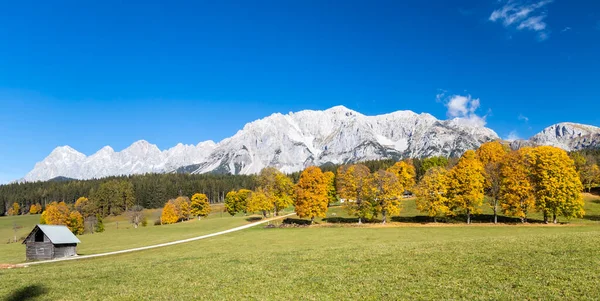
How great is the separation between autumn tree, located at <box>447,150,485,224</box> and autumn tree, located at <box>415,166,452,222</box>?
1699mm

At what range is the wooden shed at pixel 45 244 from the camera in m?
56.5

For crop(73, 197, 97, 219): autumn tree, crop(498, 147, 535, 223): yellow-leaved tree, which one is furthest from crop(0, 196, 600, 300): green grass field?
crop(73, 197, 97, 219): autumn tree

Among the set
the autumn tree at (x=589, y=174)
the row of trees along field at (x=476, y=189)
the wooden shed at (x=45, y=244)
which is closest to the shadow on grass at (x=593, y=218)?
the row of trees along field at (x=476, y=189)

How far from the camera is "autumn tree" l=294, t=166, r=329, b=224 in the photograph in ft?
280

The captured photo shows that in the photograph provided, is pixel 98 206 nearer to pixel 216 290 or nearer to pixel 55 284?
pixel 55 284

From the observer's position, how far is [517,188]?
67062 mm

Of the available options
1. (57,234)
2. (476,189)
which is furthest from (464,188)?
(57,234)

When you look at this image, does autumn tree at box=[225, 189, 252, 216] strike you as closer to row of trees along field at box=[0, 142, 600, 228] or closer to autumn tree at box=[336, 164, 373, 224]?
row of trees along field at box=[0, 142, 600, 228]

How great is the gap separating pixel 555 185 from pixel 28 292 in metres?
78.7

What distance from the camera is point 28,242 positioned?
57250 millimetres

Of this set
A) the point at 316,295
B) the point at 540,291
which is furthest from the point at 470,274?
the point at 316,295

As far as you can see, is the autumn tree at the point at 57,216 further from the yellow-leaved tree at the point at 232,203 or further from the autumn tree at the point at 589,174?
the autumn tree at the point at 589,174

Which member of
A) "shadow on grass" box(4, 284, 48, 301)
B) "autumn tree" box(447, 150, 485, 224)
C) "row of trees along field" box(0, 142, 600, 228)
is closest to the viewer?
"shadow on grass" box(4, 284, 48, 301)

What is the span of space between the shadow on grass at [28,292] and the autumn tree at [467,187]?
73.3 metres
